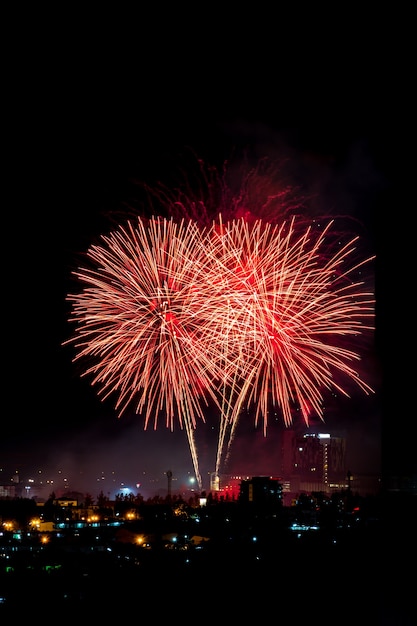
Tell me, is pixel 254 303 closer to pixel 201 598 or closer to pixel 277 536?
pixel 201 598

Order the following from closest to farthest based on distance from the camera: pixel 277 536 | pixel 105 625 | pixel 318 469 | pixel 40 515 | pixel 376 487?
pixel 105 625
pixel 277 536
pixel 40 515
pixel 376 487
pixel 318 469

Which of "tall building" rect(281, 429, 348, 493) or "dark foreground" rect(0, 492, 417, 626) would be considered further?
"tall building" rect(281, 429, 348, 493)

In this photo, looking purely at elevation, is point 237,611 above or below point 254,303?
below

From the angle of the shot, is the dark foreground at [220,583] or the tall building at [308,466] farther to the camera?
the tall building at [308,466]

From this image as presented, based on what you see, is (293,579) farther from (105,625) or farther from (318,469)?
(318,469)

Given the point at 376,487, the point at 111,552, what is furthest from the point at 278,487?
the point at 111,552

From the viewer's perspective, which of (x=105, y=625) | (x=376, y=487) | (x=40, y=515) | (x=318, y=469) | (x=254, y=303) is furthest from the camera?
(x=318, y=469)

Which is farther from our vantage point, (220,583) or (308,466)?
(308,466)

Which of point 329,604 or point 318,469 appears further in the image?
point 318,469

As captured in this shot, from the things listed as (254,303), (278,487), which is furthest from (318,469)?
(254,303)
